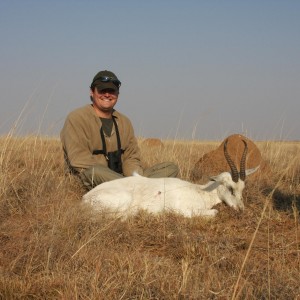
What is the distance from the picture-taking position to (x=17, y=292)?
303 centimetres

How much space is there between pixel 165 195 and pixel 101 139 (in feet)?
6.05

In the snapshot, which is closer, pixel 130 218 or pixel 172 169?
pixel 130 218

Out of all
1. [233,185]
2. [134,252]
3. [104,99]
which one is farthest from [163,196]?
[104,99]

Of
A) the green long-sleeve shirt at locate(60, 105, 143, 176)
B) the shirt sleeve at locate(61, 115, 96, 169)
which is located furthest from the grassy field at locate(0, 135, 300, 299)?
the green long-sleeve shirt at locate(60, 105, 143, 176)

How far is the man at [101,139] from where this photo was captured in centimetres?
693

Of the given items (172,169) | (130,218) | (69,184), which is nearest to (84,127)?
(69,184)

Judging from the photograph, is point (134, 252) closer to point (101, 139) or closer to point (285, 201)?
point (101, 139)

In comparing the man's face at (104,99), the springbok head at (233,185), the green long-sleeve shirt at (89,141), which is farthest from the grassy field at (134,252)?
the man's face at (104,99)

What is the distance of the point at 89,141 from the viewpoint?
7273 millimetres

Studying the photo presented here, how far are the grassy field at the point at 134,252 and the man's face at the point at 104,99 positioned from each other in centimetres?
156

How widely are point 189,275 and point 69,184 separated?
12.4 ft

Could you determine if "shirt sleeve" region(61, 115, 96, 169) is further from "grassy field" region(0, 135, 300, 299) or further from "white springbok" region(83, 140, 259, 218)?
"white springbok" region(83, 140, 259, 218)

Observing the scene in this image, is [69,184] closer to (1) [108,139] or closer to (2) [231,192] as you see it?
(1) [108,139]

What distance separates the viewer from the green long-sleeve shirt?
6.98 m
